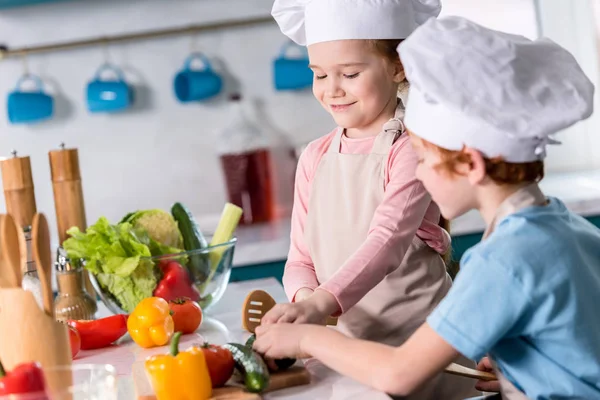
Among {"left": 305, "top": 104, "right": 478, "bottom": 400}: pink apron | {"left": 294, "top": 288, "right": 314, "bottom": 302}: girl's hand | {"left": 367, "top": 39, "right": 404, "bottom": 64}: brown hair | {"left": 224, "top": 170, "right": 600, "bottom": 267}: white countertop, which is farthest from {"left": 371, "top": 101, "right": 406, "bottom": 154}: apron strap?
{"left": 224, "top": 170, "right": 600, "bottom": 267}: white countertop

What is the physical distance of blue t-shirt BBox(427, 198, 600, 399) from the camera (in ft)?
3.57

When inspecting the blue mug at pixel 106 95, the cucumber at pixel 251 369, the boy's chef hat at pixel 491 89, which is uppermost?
Answer: the blue mug at pixel 106 95

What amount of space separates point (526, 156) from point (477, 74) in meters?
0.13

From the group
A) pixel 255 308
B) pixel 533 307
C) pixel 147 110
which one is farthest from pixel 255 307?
pixel 147 110

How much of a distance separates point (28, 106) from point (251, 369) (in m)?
2.13

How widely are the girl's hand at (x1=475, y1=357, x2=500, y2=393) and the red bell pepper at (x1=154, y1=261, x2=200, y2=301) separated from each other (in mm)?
637

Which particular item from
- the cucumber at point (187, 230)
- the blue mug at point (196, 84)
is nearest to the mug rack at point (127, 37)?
the blue mug at point (196, 84)

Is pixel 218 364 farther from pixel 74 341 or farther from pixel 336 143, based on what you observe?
pixel 336 143

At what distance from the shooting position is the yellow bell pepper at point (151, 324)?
5.16ft

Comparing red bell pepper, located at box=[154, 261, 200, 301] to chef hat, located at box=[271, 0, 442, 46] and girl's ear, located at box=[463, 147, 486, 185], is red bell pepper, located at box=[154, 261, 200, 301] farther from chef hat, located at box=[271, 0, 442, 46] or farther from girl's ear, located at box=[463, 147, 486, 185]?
girl's ear, located at box=[463, 147, 486, 185]

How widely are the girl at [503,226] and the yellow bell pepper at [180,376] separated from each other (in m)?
0.19

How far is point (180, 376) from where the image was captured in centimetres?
117

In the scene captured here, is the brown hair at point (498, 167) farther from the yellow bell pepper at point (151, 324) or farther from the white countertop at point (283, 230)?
the white countertop at point (283, 230)

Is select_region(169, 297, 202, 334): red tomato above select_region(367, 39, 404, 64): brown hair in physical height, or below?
below
